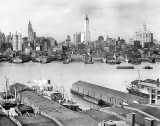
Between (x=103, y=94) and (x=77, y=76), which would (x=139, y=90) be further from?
(x=77, y=76)

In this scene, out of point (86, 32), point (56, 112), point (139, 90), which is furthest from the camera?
point (86, 32)

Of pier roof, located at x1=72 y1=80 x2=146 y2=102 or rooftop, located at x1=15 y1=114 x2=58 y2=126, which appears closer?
rooftop, located at x1=15 y1=114 x2=58 y2=126

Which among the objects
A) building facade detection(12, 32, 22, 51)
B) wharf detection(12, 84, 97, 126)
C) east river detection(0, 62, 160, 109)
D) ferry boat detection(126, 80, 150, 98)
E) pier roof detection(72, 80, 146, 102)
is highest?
building facade detection(12, 32, 22, 51)

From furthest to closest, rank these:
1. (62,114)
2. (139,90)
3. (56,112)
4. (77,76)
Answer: (77,76)
(139,90)
(56,112)
(62,114)

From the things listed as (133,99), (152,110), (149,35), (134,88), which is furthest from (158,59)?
(152,110)

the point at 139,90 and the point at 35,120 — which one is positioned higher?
the point at 35,120

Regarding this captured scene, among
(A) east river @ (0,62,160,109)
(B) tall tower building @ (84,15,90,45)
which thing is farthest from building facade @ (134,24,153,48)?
(A) east river @ (0,62,160,109)

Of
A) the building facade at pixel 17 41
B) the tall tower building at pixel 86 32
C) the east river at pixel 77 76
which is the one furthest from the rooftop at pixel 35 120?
the tall tower building at pixel 86 32

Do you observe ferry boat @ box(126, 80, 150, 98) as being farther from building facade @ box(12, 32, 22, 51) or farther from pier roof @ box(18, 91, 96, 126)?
building facade @ box(12, 32, 22, 51)

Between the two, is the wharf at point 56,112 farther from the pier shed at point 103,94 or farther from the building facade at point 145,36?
the building facade at point 145,36

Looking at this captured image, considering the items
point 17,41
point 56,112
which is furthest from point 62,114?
point 17,41
